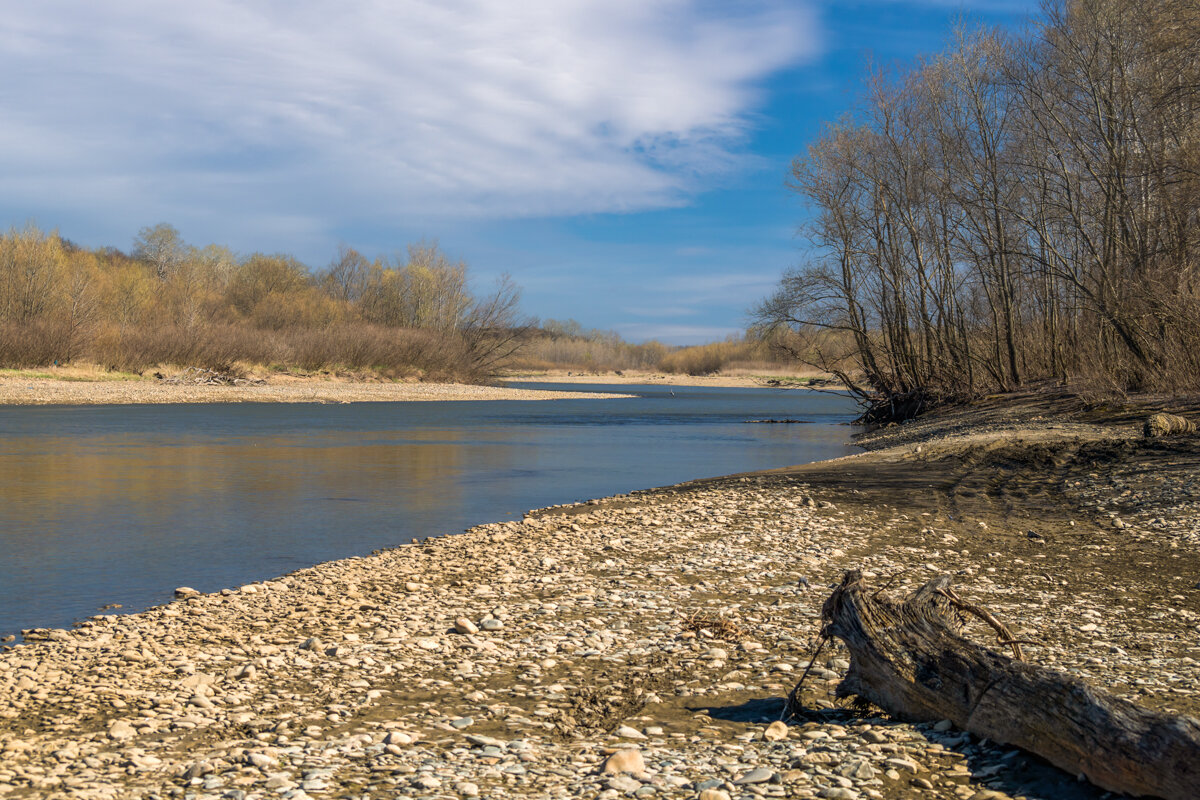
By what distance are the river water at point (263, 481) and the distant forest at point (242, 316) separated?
11984 mm

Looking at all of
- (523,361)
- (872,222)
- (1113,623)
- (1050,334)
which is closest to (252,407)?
(872,222)

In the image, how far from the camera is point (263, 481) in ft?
56.7

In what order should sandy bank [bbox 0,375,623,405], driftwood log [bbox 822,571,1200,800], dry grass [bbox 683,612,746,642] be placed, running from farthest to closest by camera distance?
sandy bank [bbox 0,375,623,405] < dry grass [bbox 683,612,746,642] < driftwood log [bbox 822,571,1200,800]

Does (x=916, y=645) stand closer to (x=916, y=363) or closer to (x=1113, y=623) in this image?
(x=1113, y=623)

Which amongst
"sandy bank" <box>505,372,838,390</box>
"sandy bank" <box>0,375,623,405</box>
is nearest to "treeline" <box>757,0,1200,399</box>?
"sandy bank" <box>0,375,623,405</box>

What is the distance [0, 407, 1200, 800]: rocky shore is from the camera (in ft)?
14.0

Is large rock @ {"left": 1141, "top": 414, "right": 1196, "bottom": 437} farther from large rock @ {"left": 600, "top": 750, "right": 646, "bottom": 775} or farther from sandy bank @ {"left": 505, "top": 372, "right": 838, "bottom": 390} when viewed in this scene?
sandy bank @ {"left": 505, "top": 372, "right": 838, "bottom": 390}

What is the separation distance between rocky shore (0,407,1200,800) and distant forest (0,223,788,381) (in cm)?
2607

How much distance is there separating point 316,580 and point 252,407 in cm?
3688

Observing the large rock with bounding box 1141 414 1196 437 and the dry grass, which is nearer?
the dry grass

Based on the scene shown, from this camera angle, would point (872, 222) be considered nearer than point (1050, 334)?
No

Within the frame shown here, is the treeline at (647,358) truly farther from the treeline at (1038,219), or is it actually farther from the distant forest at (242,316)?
the treeline at (1038,219)

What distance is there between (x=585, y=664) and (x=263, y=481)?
42.1 feet

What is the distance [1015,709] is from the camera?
4254 millimetres
